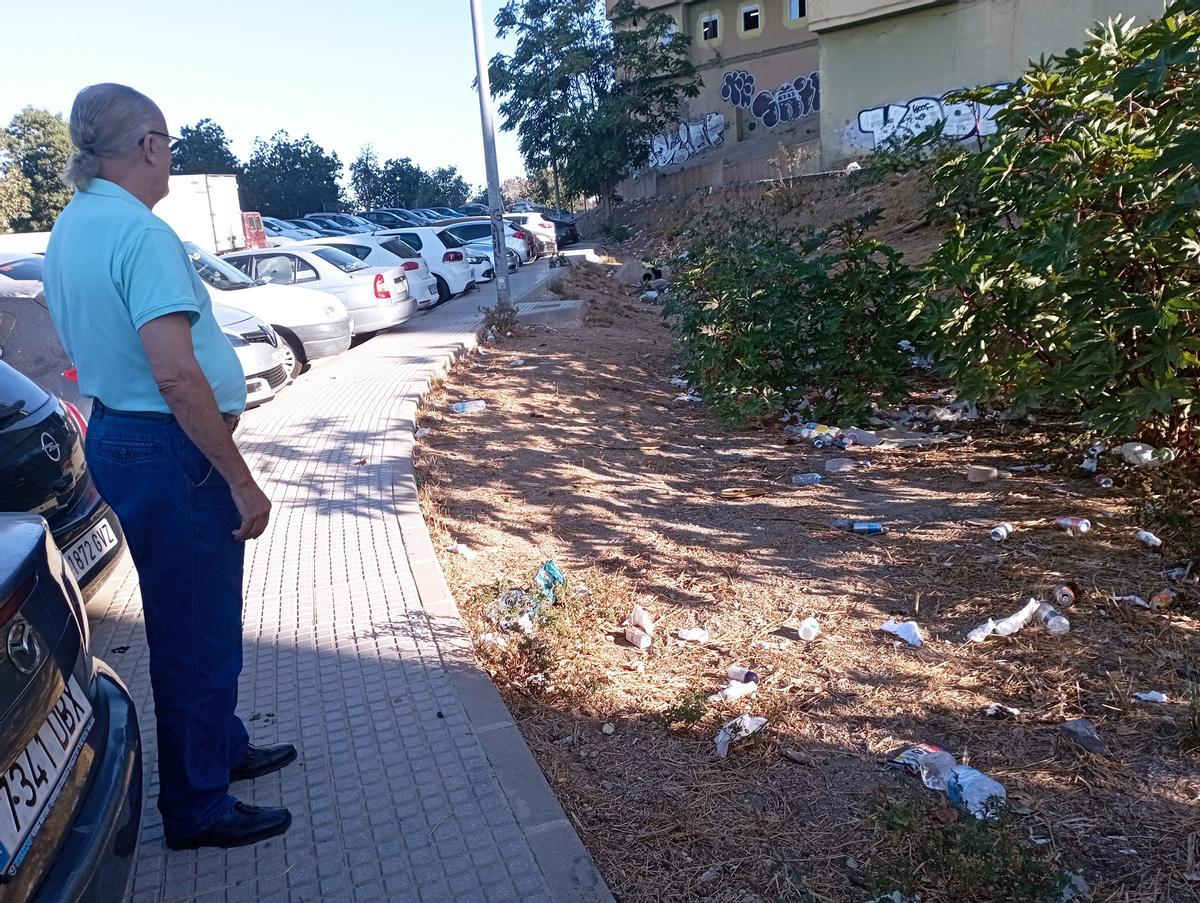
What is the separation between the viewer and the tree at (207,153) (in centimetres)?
5816

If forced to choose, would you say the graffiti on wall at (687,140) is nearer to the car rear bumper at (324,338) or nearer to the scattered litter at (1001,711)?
the car rear bumper at (324,338)

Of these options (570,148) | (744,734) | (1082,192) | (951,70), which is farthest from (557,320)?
(570,148)

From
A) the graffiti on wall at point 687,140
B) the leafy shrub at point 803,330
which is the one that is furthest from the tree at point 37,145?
the leafy shrub at point 803,330

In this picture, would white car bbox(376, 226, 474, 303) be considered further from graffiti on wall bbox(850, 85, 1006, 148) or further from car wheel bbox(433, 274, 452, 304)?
graffiti on wall bbox(850, 85, 1006, 148)

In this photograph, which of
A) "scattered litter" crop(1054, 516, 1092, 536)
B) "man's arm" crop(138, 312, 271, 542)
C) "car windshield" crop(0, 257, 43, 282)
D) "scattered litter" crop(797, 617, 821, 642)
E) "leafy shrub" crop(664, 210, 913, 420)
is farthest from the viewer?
A: "leafy shrub" crop(664, 210, 913, 420)

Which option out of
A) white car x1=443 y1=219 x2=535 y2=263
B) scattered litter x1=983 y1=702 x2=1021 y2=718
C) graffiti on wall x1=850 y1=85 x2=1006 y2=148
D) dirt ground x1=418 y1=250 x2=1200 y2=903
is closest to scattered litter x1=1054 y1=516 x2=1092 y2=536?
dirt ground x1=418 y1=250 x2=1200 y2=903

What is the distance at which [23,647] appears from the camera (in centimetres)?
201

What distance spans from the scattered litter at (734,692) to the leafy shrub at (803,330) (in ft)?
14.0

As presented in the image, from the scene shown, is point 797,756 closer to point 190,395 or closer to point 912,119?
point 190,395

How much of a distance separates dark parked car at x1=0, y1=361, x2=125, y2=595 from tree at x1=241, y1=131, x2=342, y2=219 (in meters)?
61.8

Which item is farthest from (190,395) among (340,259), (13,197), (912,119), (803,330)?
(13,197)

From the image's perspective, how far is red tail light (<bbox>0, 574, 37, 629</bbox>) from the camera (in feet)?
6.43

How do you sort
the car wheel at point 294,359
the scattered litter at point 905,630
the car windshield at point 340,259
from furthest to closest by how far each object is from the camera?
1. the car windshield at point 340,259
2. the car wheel at point 294,359
3. the scattered litter at point 905,630

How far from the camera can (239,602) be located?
2713mm
